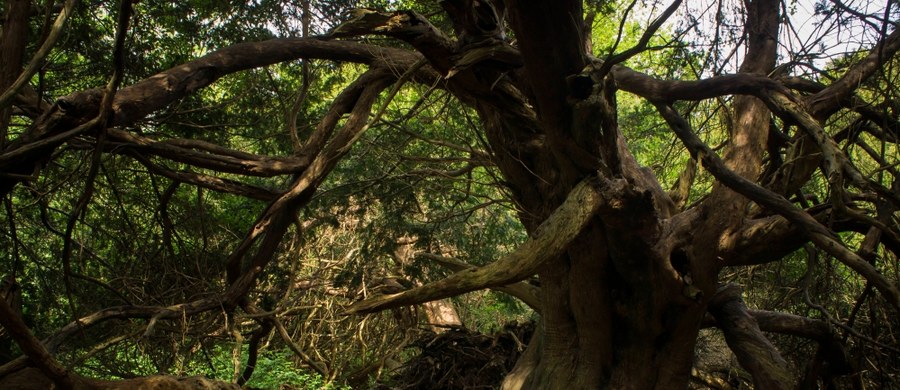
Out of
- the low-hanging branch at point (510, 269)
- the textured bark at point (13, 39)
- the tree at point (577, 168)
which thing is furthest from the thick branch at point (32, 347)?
the low-hanging branch at point (510, 269)

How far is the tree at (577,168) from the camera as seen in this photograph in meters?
3.72

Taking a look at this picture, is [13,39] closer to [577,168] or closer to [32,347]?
[32,347]

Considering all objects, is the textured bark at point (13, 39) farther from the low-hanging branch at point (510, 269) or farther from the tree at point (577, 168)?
the low-hanging branch at point (510, 269)

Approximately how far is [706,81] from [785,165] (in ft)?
2.54

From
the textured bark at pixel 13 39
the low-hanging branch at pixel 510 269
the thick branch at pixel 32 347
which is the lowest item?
the thick branch at pixel 32 347

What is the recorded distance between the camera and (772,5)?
17.7 ft

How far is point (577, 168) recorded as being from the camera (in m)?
4.13

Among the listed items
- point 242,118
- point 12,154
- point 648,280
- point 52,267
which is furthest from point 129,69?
point 648,280

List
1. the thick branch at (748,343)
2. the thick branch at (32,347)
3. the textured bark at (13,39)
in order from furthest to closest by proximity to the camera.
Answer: the thick branch at (748,343)
the textured bark at (13,39)
the thick branch at (32,347)

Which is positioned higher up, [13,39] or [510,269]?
[13,39]

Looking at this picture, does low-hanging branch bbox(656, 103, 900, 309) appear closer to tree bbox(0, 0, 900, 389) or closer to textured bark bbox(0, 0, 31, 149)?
tree bbox(0, 0, 900, 389)

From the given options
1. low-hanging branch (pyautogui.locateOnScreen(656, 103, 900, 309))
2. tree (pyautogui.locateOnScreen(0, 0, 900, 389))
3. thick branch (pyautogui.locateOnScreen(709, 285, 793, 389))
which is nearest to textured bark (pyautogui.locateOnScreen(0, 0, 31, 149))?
tree (pyautogui.locateOnScreen(0, 0, 900, 389))

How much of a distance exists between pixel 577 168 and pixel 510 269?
867mm

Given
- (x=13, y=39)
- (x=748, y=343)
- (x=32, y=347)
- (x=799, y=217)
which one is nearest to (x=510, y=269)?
(x=799, y=217)
